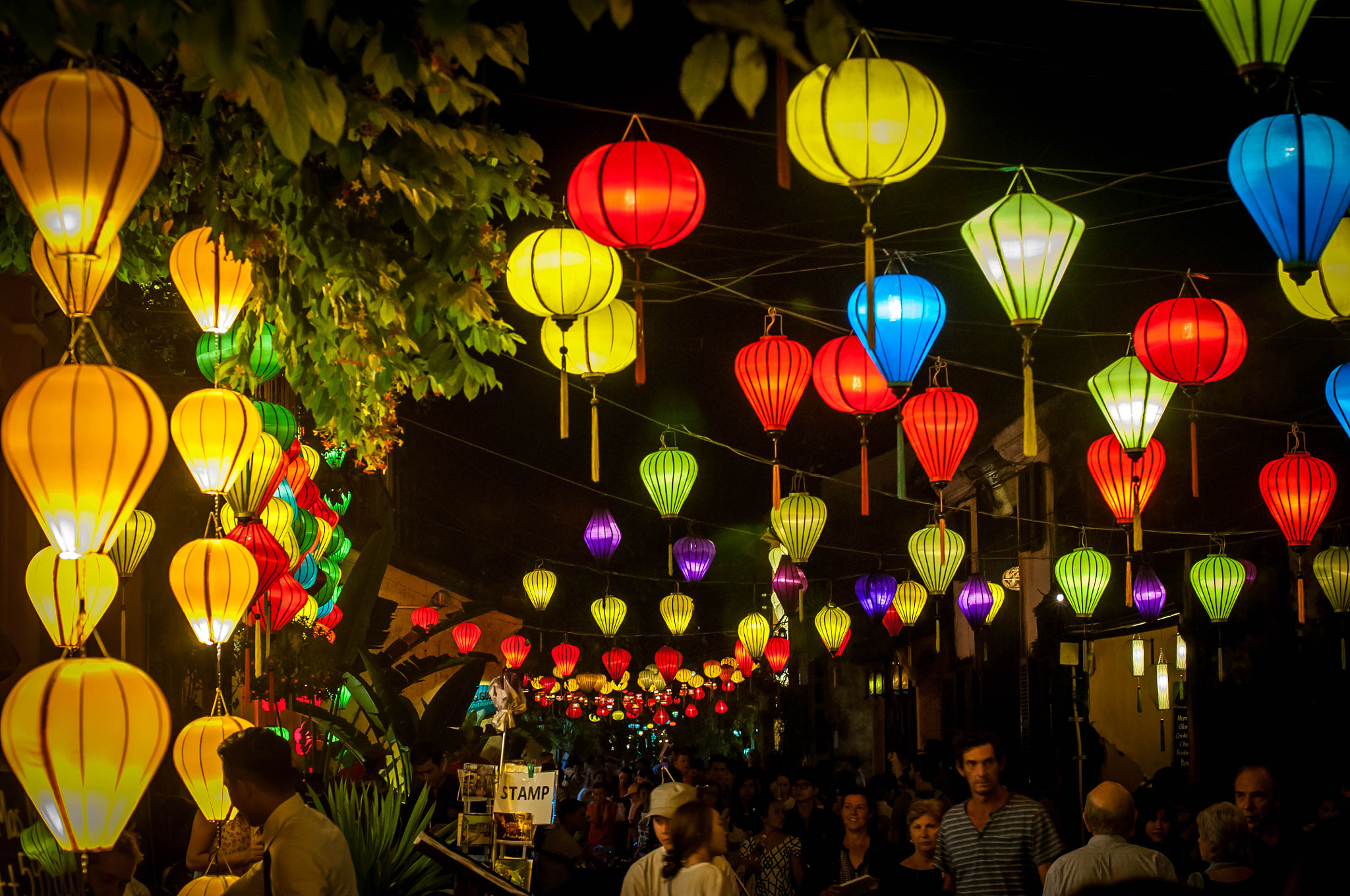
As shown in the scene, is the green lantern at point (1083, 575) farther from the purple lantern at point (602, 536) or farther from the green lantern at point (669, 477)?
the purple lantern at point (602, 536)

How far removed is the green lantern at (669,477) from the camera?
39.3 ft

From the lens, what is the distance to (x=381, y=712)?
35.9 feet

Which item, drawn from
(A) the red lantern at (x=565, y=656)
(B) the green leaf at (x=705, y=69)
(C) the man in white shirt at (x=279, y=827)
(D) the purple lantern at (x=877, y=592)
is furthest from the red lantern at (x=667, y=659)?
(B) the green leaf at (x=705, y=69)

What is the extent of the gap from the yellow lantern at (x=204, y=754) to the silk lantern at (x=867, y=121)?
3936 millimetres

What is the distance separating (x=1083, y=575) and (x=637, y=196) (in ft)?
30.7

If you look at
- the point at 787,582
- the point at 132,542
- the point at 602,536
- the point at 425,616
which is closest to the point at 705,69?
the point at 132,542

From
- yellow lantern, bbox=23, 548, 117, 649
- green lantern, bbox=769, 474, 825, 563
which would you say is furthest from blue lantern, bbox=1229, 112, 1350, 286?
green lantern, bbox=769, 474, 825, 563

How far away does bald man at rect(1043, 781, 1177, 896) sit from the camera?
5.25m

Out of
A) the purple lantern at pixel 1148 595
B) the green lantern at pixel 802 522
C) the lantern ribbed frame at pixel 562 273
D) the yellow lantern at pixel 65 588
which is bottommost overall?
the yellow lantern at pixel 65 588

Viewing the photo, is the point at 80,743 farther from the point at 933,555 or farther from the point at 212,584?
the point at 933,555

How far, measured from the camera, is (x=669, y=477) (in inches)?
472

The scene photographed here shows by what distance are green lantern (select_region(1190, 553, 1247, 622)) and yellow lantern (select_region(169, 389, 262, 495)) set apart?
10.3 m

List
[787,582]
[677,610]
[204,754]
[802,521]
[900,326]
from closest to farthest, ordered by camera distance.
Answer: [204,754], [900,326], [802,521], [787,582], [677,610]

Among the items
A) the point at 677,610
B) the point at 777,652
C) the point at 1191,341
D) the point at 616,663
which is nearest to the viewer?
the point at 1191,341
